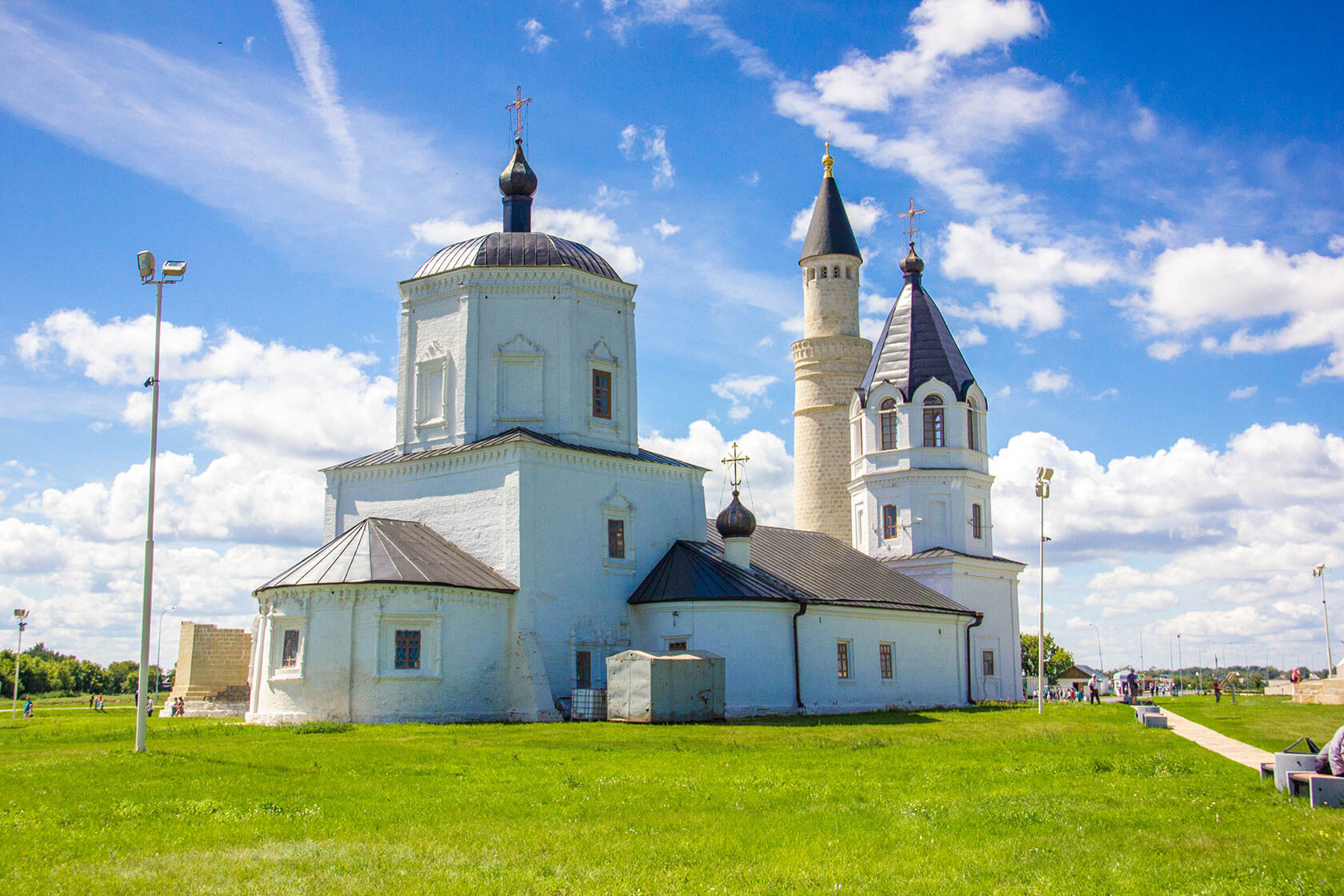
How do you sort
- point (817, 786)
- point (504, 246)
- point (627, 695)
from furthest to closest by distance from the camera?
1. point (504, 246)
2. point (627, 695)
3. point (817, 786)

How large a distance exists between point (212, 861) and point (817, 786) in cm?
675

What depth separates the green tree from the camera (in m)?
75.6

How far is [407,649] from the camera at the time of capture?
2486 centimetres

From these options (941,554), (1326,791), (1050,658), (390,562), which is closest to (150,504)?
(390,562)

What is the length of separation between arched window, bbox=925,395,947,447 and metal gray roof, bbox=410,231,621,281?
13.4 metres

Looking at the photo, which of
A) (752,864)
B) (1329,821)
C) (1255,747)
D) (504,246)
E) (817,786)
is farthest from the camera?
(504,246)

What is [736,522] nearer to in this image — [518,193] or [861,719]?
[861,719]

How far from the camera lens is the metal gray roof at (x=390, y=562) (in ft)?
81.6

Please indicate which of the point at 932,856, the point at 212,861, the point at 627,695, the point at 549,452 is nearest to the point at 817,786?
the point at 932,856

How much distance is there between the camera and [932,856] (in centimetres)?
921

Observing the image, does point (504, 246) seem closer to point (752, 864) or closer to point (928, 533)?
point (928, 533)

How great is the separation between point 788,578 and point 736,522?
7.19 feet

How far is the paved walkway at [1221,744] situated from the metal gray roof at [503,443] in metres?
13.8

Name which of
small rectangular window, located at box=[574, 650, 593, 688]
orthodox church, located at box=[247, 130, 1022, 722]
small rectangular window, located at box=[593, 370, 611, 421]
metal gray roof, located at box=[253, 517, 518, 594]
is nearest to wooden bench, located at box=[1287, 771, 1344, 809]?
orthodox church, located at box=[247, 130, 1022, 722]
